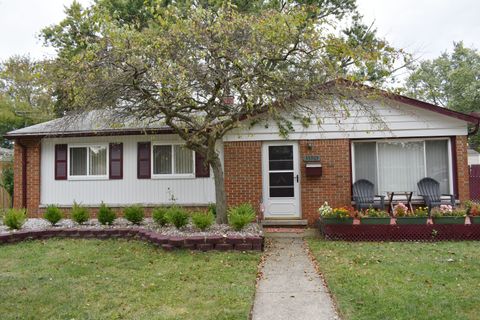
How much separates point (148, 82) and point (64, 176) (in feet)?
19.4

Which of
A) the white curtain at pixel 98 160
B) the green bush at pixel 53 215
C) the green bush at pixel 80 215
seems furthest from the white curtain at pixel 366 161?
the green bush at pixel 53 215

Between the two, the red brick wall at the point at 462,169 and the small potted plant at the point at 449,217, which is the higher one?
the red brick wall at the point at 462,169

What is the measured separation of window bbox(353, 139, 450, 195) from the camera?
10.5 meters

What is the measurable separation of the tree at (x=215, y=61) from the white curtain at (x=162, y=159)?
3619 millimetres

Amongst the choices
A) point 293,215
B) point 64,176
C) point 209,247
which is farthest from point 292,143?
point 64,176

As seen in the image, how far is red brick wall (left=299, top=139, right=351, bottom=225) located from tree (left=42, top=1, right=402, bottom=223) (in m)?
2.91

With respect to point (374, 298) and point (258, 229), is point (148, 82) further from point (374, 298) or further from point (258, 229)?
point (374, 298)

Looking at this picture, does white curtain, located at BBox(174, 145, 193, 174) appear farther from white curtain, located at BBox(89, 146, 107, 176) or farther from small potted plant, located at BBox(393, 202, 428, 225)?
small potted plant, located at BBox(393, 202, 428, 225)

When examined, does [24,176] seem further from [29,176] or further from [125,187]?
[125,187]

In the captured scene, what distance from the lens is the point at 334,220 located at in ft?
28.3

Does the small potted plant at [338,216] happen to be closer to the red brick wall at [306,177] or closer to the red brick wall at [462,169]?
the red brick wall at [306,177]

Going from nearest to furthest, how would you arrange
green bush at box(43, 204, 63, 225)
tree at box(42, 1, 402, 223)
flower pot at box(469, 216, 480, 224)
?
tree at box(42, 1, 402, 223)
flower pot at box(469, 216, 480, 224)
green bush at box(43, 204, 63, 225)

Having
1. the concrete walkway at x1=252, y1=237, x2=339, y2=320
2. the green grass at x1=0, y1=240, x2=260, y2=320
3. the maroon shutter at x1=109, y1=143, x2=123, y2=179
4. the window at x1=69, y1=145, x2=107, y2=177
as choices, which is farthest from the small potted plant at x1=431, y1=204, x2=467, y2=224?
the window at x1=69, y1=145, x2=107, y2=177

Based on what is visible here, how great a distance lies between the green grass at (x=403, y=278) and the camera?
433 cm
